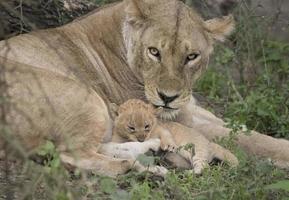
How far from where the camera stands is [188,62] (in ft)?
19.3

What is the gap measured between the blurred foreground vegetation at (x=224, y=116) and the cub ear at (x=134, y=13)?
684 millimetres

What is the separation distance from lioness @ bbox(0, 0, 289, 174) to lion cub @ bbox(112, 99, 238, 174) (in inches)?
4.0

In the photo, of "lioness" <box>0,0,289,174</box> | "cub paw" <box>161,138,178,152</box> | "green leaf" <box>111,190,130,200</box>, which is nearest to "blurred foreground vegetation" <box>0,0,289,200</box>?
"green leaf" <box>111,190,130,200</box>

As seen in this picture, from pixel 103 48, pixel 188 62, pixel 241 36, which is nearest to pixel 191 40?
pixel 188 62

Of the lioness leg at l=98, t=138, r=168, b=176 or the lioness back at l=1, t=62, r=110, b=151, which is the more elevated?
the lioness back at l=1, t=62, r=110, b=151

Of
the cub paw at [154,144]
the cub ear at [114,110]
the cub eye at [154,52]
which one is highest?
the cub eye at [154,52]

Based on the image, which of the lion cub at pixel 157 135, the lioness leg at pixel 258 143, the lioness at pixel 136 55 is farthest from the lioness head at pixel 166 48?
the lioness leg at pixel 258 143

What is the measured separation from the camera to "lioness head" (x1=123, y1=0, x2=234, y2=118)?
18.8ft

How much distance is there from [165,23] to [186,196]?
4.51ft

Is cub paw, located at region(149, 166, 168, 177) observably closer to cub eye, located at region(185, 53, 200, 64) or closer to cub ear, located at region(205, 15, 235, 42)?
cub eye, located at region(185, 53, 200, 64)

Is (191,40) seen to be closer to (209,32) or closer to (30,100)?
(209,32)

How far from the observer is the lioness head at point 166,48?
5.74 meters

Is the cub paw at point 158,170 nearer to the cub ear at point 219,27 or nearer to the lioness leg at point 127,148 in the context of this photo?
the lioness leg at point 127,148

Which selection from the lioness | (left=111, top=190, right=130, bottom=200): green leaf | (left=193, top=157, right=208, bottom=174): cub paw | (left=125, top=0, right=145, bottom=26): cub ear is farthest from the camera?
(left=125, top=0, right=145, bottom=26): cub ear
